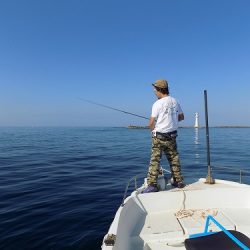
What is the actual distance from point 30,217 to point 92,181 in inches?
196

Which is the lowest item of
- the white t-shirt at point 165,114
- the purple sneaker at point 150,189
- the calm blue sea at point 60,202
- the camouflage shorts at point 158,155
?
the calm blue sea at point 60,202

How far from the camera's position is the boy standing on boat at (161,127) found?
21.7 ft

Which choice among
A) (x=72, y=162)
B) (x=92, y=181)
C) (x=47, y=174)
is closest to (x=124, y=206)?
(x=92, y=181)

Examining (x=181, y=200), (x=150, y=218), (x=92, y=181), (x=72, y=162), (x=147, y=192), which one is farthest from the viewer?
(x=72, y=162)

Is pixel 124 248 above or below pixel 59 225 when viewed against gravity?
above

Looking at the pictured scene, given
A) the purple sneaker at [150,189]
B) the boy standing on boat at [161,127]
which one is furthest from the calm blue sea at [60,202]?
the boy standing on boat at [161,127]

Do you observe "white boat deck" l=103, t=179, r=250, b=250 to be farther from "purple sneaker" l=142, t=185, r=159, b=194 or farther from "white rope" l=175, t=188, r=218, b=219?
"purple sneaker" l=142, t=185, r=159, b=194

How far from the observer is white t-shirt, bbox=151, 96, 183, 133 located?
659cm

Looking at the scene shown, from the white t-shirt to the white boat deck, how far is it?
Answer: 1565 mm

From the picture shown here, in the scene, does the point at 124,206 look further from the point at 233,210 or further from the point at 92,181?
the point at 92,181

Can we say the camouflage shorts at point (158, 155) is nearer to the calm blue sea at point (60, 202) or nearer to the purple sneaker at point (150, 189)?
the purple sneaker at point (150, 189)

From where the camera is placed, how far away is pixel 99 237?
665cm

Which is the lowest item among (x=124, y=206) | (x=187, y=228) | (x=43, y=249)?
(x=43, y=249)

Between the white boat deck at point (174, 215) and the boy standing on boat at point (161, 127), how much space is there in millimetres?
675
